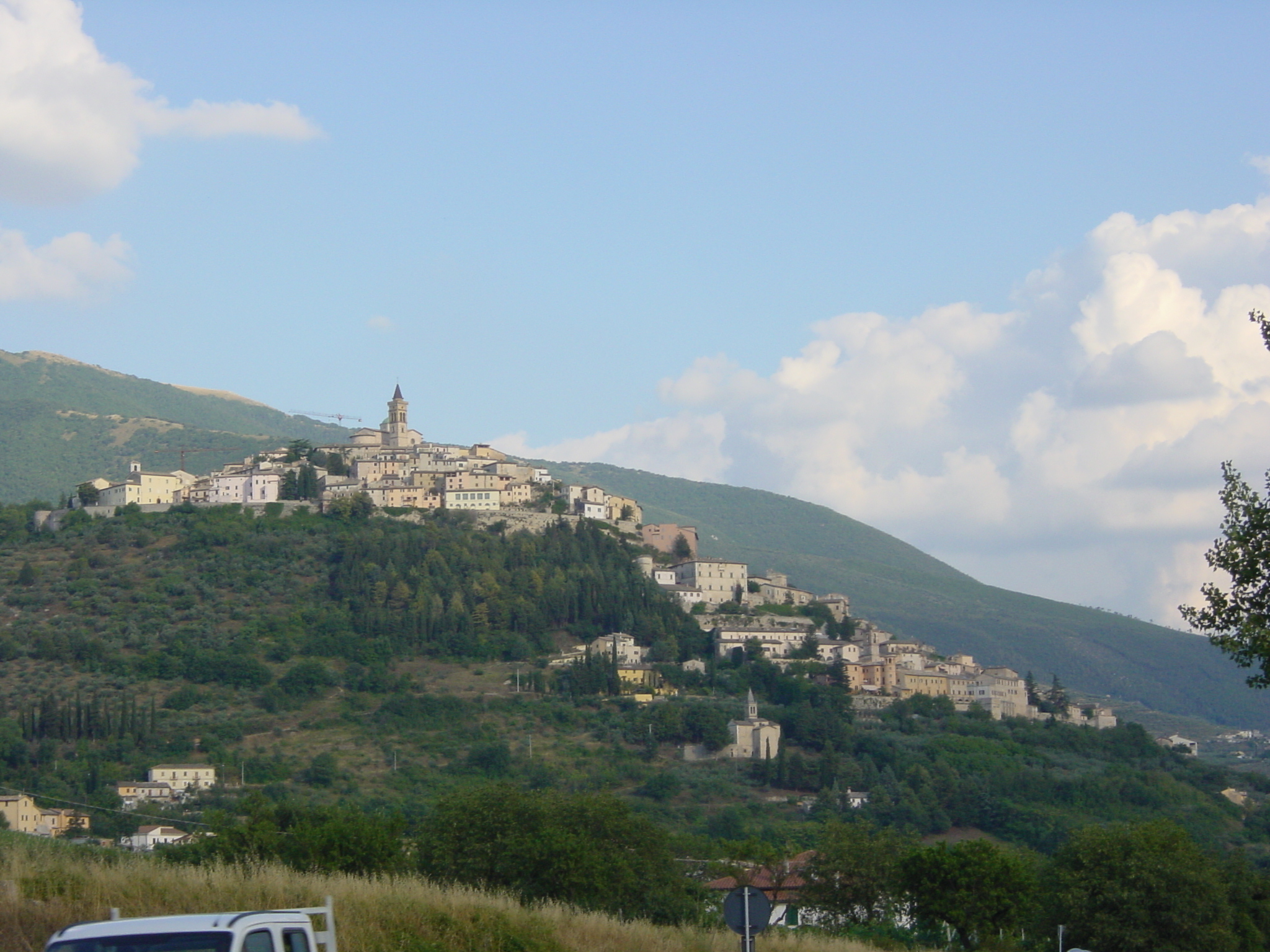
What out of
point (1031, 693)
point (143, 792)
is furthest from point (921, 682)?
point (143, 792)

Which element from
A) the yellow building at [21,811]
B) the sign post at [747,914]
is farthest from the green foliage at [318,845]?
the yellow building at [21,811]

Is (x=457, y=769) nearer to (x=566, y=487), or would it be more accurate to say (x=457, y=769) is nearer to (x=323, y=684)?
(x=323, y=684)

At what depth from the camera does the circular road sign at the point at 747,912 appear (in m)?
12.5

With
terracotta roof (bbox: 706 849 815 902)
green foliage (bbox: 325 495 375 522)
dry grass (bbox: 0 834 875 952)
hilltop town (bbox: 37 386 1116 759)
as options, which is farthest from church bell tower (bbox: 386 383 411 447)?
dry grass (bbox: 0 834 875 952)

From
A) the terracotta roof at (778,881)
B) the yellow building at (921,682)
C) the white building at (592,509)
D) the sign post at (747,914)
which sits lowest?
the terracotta roof at (778,881)

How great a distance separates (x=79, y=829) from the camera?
185 feet

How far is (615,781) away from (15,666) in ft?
125

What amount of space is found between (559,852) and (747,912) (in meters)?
18.6

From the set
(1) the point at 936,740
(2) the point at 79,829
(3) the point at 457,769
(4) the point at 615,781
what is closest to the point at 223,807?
(2) the point at 79,829

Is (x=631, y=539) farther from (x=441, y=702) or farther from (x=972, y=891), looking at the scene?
(x=972, y=891)

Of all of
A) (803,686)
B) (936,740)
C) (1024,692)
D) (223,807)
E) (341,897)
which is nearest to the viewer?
(341,897)

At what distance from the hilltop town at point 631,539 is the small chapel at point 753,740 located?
11.9 meters

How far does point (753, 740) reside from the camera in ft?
292

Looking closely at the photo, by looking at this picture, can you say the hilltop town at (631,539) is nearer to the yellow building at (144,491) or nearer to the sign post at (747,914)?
the yellow building at (144,491)
